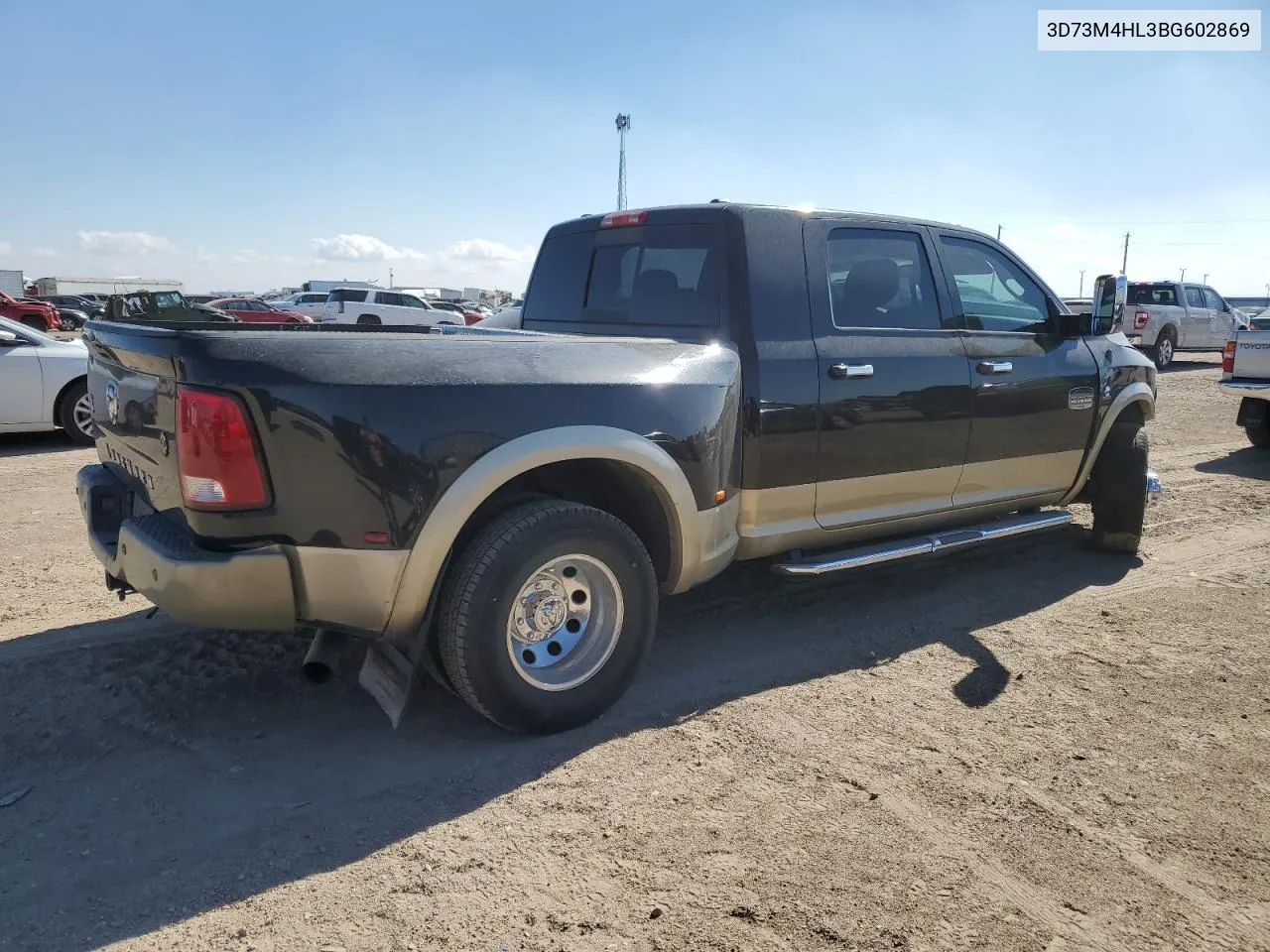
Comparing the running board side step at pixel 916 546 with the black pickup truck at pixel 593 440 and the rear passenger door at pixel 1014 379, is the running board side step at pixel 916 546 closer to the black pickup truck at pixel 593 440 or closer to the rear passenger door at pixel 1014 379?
the black pickup truck at pixel 593 440

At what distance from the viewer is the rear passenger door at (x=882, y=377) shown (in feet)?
13.5

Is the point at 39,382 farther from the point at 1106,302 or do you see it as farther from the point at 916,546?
the point at 1106,302

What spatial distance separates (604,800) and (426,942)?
0.78 metres

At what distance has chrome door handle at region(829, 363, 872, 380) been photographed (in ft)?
13.3

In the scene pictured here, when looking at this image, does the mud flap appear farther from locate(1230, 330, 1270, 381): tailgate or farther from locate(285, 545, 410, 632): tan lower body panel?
locate(1230, 330, 1270, 381): tailgate

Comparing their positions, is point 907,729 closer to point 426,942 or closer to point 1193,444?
point 426,942

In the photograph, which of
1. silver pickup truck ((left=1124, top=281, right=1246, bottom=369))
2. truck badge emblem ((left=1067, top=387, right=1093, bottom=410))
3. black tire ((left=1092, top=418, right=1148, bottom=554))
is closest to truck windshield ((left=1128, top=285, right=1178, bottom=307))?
silver pickup truck ((left=1124, top=281, right=1246, bottom=369))

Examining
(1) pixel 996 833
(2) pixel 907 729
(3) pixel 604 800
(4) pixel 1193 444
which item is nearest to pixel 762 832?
(3) pixel 604 800

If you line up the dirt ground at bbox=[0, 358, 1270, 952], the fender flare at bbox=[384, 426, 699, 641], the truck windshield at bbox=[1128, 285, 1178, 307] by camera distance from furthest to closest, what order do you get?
the truck windshield at bbox=[1128, 285, 1178, 307] < the fender flare at bbox=[384, 426, 699, 641] < the dirt ground at bbox=[0, 358, 1270, 952]

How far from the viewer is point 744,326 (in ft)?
12.8

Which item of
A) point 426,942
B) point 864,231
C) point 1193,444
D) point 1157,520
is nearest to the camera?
point 426,942

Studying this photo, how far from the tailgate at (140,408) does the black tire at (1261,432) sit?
1061 cm

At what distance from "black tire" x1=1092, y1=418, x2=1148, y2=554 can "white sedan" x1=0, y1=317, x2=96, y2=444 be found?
28.3ft

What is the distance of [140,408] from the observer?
3.06 meters
